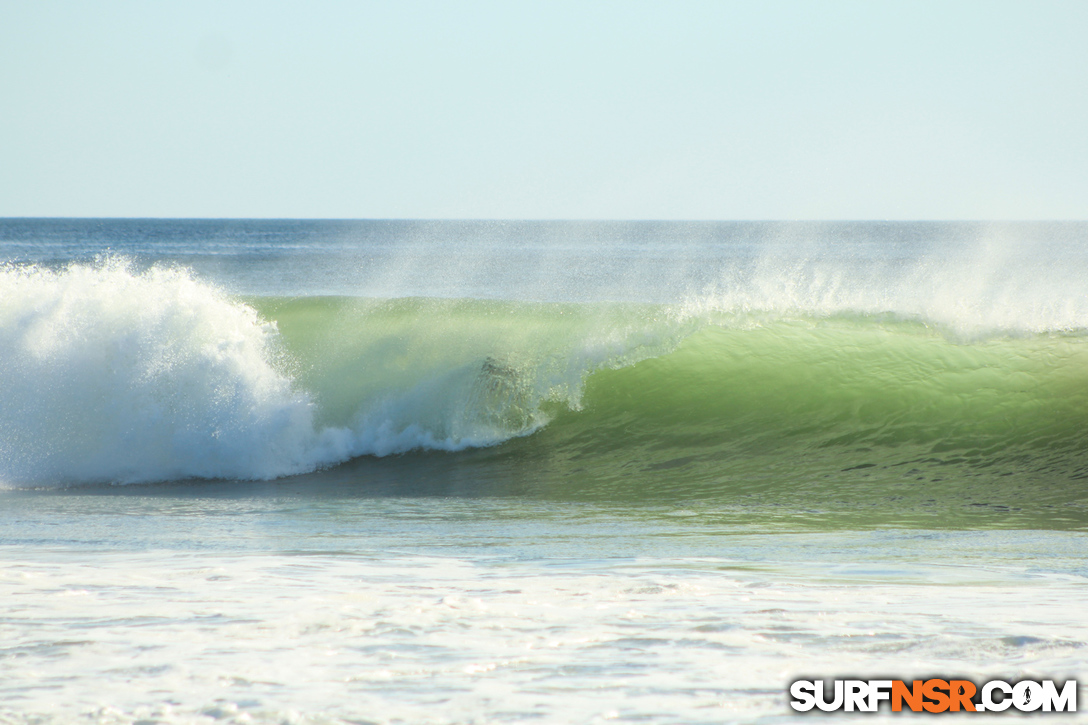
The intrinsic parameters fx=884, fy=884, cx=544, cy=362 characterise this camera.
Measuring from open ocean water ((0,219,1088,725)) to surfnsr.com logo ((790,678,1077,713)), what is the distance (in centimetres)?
8

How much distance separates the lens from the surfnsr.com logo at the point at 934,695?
2727 mm

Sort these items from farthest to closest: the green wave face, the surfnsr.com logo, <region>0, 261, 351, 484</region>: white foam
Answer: <region>0, 261, 351, 484</region>: white foam, the green wave face, the surfnsr.com logo

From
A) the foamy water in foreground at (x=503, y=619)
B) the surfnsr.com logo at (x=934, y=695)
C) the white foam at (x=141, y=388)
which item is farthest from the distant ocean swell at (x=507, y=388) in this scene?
the surfnsr.com logo at (x=934, y=695)

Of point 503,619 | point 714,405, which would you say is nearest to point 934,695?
point 503,619

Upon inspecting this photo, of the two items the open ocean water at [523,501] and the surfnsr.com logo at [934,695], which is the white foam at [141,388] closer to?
the open ocean water at [523,501]

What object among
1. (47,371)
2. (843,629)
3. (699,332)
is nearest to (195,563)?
(843,629)

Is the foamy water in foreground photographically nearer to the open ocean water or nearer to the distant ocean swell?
the open ocean water

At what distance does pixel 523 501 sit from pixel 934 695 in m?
4.30

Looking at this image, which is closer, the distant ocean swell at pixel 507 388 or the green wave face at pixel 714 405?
the green wave face at pixel 714 405

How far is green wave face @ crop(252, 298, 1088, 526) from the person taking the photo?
23.8 feet

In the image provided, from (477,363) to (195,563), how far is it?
5.22m

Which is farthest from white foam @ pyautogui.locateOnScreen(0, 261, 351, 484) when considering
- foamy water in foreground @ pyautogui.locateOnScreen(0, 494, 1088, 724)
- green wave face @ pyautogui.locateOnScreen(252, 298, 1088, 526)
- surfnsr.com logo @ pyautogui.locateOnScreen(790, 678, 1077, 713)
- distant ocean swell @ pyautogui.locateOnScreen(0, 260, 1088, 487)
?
surfnsr.com logo @ pyautogui.locateOnScreen(790, 678, 1077, 713)

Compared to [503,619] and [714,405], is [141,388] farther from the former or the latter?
[503,619]

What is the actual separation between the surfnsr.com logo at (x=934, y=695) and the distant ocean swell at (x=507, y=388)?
15.5 feet
